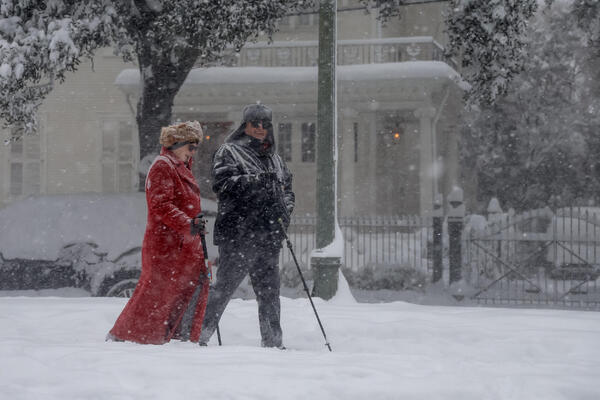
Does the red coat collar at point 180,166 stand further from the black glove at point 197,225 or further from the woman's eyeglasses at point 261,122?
the woman's eyeglasses at point 261,122

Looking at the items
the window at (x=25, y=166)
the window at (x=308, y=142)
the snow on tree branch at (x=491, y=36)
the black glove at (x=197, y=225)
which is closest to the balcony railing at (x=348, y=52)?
the window at (x=308, y=142)

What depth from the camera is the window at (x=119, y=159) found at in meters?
19.8

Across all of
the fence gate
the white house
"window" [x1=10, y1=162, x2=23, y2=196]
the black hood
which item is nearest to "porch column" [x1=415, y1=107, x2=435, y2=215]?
the white house

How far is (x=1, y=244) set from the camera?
8.24m

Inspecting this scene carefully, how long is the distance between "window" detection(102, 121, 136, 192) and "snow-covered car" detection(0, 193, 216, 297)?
11606 millimetres

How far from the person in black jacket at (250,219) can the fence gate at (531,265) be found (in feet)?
22.3

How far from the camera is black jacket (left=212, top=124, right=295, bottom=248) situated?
506 cm

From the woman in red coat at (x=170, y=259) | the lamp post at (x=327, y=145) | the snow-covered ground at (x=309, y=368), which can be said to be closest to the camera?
the snow-covered ground at (x=309, y=368)

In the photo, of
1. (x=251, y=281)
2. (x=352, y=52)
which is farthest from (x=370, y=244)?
(x=251, y=281)

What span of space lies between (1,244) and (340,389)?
603cm

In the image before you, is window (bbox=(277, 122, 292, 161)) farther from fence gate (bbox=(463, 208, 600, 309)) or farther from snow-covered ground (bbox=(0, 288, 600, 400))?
snow-covered ground (bbox=(0, 288, 600, 400))

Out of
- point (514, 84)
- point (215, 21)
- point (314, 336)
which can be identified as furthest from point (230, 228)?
point (514, 84)

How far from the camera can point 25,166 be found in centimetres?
2016

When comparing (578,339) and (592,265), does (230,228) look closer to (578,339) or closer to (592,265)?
(578,339)
